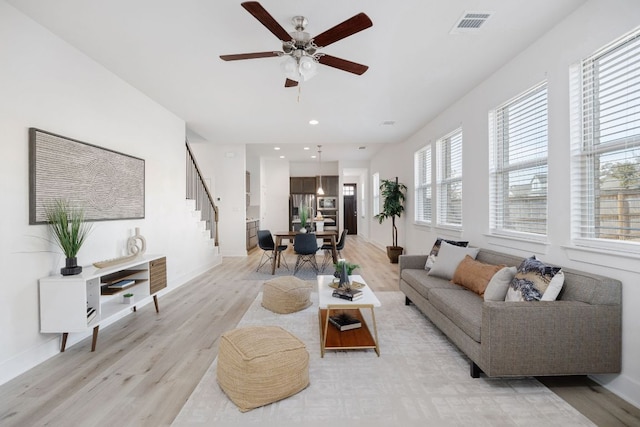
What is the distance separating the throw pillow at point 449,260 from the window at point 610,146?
1165 mm

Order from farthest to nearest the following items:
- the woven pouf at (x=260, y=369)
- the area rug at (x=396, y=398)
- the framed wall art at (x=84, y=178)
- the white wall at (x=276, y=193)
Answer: the white wall at (x=276, y=193), the framed wall art at (x=84, y=178), the woven pouf at (x=260, y=369), the area rug at (x=396, y=398)

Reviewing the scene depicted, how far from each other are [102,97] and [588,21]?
4.46 m

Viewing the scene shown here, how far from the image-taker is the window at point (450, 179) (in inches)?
176

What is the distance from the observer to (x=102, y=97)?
328 centimetres

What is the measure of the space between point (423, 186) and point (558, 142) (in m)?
3.41

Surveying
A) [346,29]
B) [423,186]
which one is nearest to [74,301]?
[346,29]

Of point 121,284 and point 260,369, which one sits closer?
point 260,369

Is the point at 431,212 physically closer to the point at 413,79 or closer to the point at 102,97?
the point at 413,79

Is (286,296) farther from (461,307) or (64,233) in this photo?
(64,233)

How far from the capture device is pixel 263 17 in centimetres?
195

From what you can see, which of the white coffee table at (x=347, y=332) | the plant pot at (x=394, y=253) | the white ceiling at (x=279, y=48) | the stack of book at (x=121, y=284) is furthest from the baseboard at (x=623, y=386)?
the plant pot at (x=394, y=253)

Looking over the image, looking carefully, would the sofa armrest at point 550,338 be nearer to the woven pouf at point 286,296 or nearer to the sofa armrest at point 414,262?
the sofa armrest at point 414,262

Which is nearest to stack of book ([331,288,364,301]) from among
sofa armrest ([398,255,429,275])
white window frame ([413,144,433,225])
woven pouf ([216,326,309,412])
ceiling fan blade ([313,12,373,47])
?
woven pouf ([216,326,309,412])

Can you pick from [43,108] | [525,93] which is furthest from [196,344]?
[525,93]
